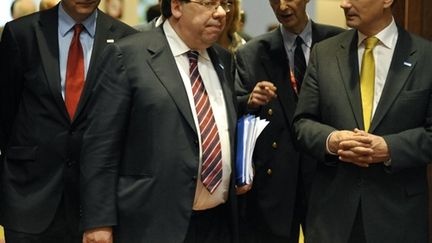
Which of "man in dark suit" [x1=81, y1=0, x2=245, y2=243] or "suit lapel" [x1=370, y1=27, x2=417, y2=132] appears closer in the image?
"man in dark suit" [x1=81, y1=0, x2=245, y2=243]

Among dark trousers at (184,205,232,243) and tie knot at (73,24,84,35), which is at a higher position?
tie knot at (73,24,84,35)

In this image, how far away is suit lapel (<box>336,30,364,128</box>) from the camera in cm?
356

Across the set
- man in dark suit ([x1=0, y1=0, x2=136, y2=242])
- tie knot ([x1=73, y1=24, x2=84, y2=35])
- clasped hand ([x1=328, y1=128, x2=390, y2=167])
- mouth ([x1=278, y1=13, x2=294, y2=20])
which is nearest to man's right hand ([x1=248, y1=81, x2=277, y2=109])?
clasped hand ([x1=328, y1=128, x2=390, y2=167])

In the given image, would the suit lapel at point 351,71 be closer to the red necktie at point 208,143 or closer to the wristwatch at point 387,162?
the wristwatch at point 387,162

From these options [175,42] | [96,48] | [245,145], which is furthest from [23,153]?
[245,145]

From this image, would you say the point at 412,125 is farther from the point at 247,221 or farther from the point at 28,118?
the point at 28,118

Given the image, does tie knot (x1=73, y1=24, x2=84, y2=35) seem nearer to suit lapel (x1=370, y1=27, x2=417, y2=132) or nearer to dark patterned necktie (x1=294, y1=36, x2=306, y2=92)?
dark patterned necktie (x1=294, y1=36, x2=306, y2=92)

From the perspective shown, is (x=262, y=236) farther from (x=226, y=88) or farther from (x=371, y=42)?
(x=371, y=42)

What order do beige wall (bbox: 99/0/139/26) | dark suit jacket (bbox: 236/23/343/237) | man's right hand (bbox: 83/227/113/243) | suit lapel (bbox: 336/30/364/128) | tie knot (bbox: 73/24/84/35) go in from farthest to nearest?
beige wall (bbox: 99/0/139/26) < dark suit jacket (bbox: 236/23/343/237) < tie knot (bbox: 73/24/84/35) < suit lapel (bbox: 336/30/364/128) < man's right hand (bbox: 83/227/113/243)

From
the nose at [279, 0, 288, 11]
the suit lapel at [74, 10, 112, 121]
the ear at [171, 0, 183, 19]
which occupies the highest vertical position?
the ear at [171, 0, 183, 19]

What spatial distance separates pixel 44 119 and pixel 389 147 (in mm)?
1430

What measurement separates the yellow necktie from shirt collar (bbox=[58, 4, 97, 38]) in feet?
3.86

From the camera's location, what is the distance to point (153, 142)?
334cm

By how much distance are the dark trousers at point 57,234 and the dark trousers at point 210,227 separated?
0.55 m
